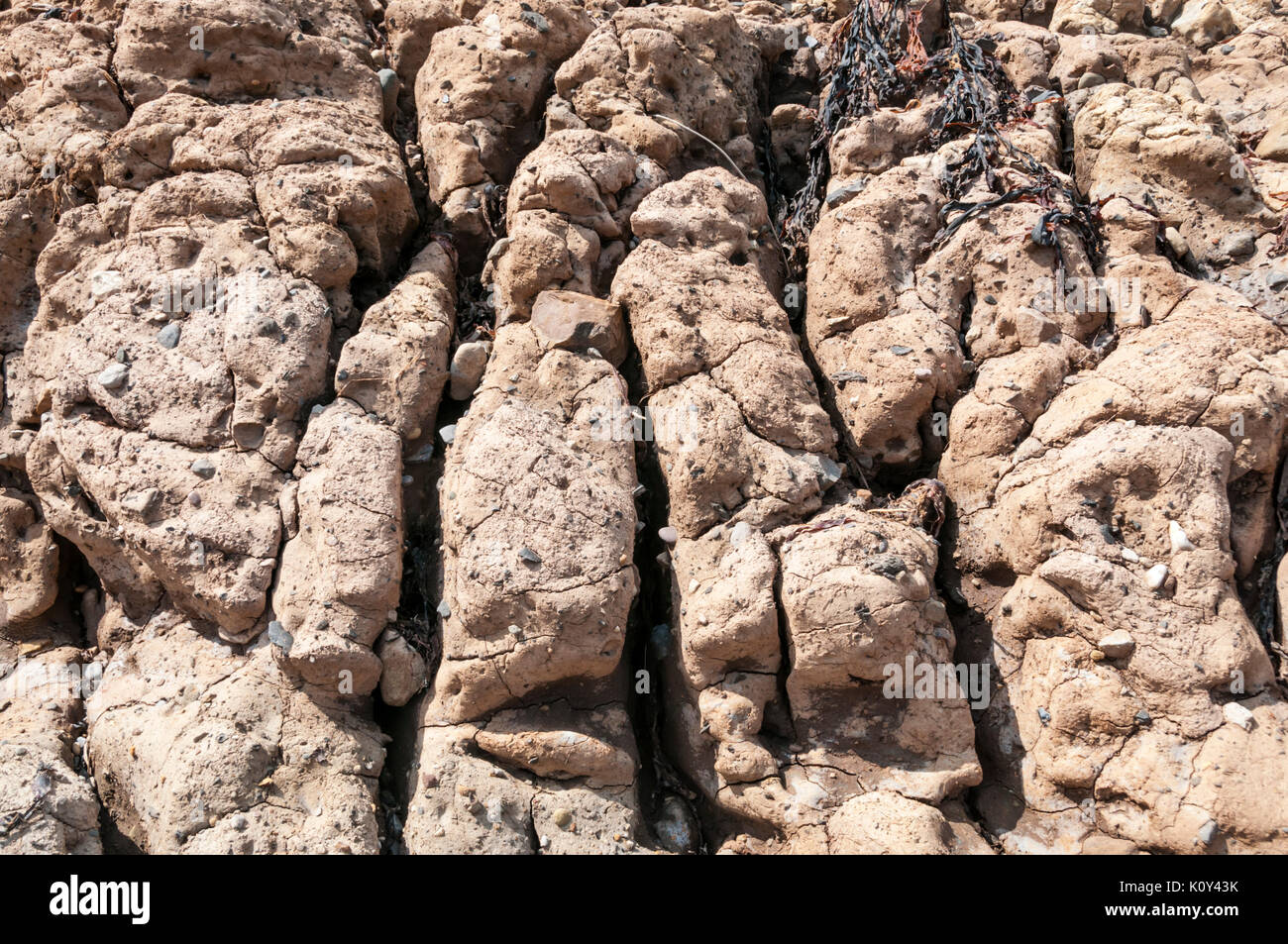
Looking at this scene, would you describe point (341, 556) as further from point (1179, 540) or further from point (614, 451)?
point (1179, 540)

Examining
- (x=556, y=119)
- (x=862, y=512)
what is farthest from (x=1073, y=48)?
(x=862, y=512)

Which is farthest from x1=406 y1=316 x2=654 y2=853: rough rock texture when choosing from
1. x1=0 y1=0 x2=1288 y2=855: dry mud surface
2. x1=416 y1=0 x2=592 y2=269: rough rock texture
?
x1=416 y1=0 x2=592 y2=269: rough rock texture

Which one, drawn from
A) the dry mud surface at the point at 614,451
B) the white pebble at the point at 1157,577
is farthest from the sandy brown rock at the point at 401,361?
the white pebble at the point at 1157,577

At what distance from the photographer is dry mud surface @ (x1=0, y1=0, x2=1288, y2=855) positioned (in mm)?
3660

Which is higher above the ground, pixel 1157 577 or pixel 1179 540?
pixel 1179 540

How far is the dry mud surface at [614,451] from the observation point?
144 inches

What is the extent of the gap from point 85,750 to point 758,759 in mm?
2917

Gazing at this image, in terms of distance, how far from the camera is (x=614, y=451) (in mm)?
4141

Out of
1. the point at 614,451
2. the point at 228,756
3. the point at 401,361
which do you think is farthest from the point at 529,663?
the point at 401,361

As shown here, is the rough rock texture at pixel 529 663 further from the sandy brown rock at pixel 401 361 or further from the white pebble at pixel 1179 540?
the white pebble at pixel 1179 540

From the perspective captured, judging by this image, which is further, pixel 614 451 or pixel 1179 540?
pixel 614 451

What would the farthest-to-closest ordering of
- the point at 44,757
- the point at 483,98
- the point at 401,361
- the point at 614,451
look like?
the point at 483,98 < the point at 401,361 < the point at 614,451 < the point at 44,757

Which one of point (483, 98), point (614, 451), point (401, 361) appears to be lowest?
point (614, 451)

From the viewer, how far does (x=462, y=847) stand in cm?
348
